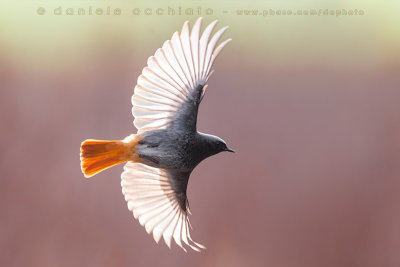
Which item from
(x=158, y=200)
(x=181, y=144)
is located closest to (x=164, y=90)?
(x=181, y=144)

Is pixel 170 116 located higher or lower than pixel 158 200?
A: higher

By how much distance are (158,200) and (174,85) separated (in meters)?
0.31

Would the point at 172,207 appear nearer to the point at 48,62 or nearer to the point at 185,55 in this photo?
the point at 185,55

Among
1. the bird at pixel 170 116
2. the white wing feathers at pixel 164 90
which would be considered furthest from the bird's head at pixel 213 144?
the white wing feathers at pixel 164 90

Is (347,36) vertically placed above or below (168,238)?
above

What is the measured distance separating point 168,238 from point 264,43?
1.02m

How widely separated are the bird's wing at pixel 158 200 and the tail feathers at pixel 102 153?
13 centimetres

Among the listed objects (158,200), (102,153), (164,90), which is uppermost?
(164,90)

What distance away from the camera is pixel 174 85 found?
42.9 inches

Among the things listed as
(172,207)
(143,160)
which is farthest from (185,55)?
(172,207)

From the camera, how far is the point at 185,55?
105cm

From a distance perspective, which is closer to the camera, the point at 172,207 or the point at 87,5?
the point at 172,207

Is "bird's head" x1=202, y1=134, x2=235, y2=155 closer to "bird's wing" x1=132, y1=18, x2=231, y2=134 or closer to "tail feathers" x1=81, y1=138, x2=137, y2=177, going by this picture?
"bird's wing" x1=132, y1=18, x2=231, y2=134

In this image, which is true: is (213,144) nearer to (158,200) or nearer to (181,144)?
(181,144)
